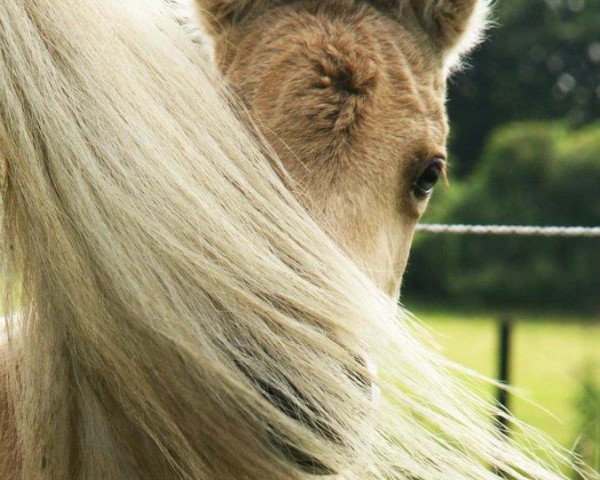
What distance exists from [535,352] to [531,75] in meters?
14.2

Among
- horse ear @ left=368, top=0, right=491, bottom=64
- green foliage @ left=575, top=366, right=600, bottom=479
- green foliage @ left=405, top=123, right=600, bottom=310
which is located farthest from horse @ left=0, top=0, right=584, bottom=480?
green foliage @ left=405, top=123, right=600, bottom=310

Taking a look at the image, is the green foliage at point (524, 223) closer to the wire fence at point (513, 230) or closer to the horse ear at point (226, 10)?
the wire fence at point (513, 230)

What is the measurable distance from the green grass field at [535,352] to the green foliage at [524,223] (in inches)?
32.8

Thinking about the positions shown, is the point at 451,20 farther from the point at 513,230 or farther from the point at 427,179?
the point at 513,230

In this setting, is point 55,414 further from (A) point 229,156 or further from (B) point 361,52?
(B) point 361,52

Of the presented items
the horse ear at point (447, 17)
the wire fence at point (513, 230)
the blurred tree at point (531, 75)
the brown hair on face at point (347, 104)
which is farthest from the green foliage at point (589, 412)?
the blurred tree at point (531, 75)

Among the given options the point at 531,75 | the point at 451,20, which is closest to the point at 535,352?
the point at 451,20

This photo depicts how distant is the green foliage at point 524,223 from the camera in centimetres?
1805

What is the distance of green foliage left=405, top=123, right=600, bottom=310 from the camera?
1805cm

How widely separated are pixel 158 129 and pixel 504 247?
59.4 feet

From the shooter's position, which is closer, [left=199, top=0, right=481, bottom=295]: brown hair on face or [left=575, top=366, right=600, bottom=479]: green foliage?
[left=199, top=0, right=481, bottom=295]: brown hair on face

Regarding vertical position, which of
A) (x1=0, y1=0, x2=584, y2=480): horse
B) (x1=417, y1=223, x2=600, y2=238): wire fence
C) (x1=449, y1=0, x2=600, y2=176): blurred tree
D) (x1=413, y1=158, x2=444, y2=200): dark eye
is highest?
(x1=0, y1=0, x2=584, y2=480): horse

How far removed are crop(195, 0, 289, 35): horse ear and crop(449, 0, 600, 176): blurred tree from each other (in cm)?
2189

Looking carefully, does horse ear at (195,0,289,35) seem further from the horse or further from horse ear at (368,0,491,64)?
the horse
